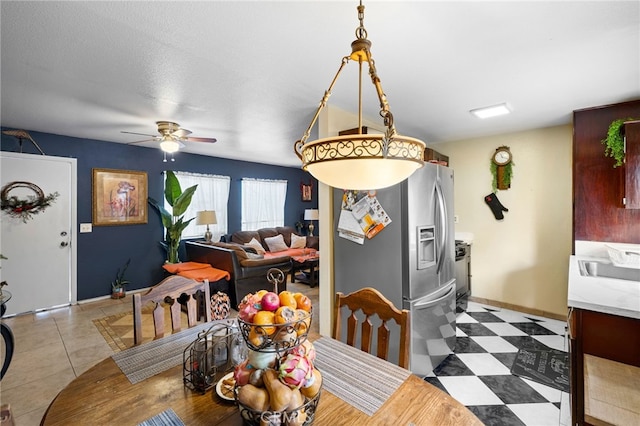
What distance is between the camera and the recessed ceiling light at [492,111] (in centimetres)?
281

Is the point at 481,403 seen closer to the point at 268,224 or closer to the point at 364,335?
the point at 364,335

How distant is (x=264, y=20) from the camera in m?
1.52

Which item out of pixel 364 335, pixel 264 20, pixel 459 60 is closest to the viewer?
pixel 364 335

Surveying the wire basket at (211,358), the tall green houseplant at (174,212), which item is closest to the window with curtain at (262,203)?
the tall green houseplant at (174,212)

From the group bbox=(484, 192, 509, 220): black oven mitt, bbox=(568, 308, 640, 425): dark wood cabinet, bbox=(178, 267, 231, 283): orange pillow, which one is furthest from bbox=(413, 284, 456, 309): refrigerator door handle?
bbox=(178, 267, 231, 283): orange pillow

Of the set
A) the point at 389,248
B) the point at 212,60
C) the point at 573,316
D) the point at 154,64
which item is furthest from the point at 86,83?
the point at 573,316

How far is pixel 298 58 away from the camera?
1.92 m

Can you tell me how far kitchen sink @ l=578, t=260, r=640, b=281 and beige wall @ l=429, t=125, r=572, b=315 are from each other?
984 millimetres

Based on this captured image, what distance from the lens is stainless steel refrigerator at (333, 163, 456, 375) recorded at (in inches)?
85.9

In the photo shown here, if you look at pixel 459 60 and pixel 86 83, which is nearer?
pixel 459 60

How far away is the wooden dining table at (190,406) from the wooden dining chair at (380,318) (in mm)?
200

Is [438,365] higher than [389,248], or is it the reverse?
[389,248]

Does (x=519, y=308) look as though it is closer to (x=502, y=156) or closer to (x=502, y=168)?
(x=502, y=168)

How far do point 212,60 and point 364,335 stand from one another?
1.94m
